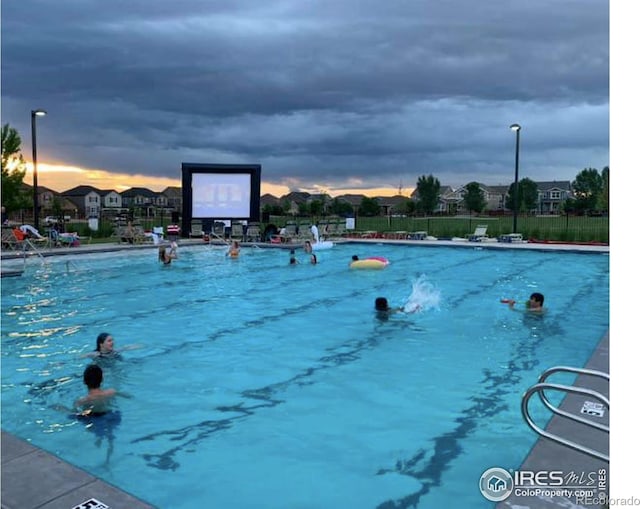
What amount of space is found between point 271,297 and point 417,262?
7.61 m

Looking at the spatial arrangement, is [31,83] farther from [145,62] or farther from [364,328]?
[364,328]

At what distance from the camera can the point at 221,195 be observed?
29.0m

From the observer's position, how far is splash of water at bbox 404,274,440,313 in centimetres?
973

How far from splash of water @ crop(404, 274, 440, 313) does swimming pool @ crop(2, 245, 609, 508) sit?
0.13 metres

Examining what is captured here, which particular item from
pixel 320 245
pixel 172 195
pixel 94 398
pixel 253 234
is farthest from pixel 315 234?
pixel 172 195

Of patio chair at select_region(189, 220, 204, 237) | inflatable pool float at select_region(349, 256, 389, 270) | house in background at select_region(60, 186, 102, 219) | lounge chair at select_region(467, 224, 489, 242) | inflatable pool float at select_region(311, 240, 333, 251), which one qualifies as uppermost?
house in background at select_region(60, 186, 102, 219)

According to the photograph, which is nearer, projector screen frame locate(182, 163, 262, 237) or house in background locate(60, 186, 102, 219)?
projector screen frame locate(182, 163, 262, 237)

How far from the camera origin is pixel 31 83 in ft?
64.4

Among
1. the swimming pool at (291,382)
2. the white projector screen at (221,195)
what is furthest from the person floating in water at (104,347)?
the white projector screen at (221,195)

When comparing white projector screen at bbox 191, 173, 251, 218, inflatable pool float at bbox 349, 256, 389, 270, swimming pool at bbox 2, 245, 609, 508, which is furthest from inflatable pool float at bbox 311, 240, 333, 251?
swimming pool at bbox 2, 245, 609, 508

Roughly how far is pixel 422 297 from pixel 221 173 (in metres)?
20.2

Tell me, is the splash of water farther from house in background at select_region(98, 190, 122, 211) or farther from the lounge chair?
house in background at select_region(98, 190, 122, 211)

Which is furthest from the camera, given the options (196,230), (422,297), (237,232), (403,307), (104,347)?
(196,230)

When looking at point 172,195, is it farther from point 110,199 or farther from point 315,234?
point 315,234
